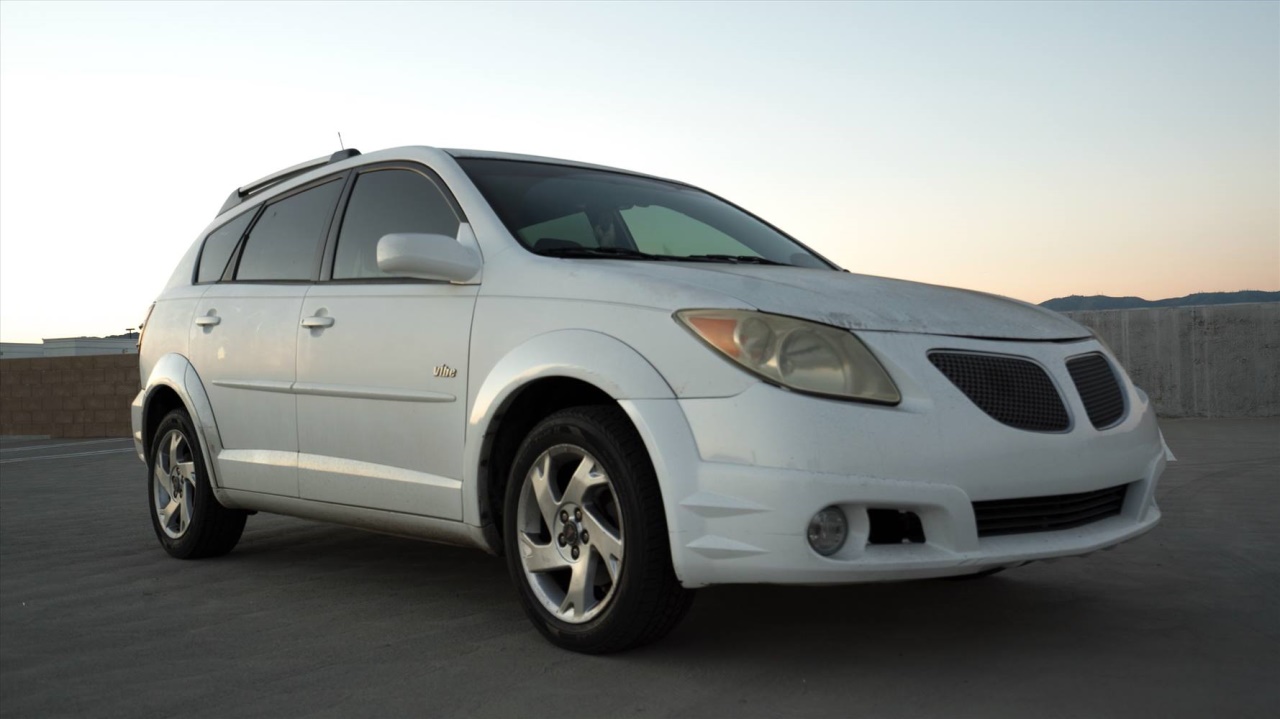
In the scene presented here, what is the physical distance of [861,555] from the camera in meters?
3.25

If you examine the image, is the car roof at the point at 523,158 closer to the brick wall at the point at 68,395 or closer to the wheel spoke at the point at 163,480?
the wheel spoke at the point at 163,480

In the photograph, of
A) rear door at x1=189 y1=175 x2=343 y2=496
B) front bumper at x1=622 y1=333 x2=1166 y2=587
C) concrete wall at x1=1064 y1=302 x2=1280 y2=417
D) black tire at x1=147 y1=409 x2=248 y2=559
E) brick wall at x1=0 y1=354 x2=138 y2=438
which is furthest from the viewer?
brick wall at x1=0 y1=354 x2=138 y2=438

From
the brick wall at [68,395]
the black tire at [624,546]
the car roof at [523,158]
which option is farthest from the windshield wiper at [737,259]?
the brick wall at [68,395]

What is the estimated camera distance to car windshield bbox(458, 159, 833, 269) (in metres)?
4.27

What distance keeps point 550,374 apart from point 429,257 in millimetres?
647

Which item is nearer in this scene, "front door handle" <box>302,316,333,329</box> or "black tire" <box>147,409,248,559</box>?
"front door handle" <box>302,316,333,329</box>

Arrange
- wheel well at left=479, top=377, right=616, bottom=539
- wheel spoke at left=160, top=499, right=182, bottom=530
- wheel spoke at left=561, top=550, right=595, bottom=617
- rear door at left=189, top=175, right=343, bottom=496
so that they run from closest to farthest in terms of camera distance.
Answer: wheel spoke at left=561, top=550, right=595, bottom=617, wheel well at left=479, top=377, right=616, bottom=539, rear door at left=189, top=175, right=343, bottom=496, wheel spoke at left=160, top=499, right=182, bottom=530

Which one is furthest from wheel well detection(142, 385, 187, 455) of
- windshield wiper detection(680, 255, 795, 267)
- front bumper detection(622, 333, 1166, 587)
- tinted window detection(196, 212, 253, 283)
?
front bumper detection(622, 333, 1166, 587)

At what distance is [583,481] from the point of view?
11.9 feet

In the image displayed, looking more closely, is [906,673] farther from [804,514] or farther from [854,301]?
[854,301]

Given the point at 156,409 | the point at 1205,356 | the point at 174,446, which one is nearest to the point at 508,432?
the point at 174,446

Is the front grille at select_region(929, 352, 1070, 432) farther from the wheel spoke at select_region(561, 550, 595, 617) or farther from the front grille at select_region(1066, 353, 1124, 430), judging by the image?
the wheel spoke at select_region(561, 550, 595, 617)

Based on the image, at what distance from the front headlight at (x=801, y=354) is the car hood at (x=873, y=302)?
1.8 inches

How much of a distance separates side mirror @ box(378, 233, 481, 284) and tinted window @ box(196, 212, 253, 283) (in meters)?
2.04
